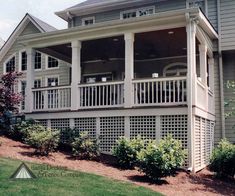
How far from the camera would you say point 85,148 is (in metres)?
11.2

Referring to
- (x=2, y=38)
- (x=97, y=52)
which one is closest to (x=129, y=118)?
(x=97, y=52)

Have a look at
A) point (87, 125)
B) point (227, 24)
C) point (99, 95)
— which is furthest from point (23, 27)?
point (227, 24)

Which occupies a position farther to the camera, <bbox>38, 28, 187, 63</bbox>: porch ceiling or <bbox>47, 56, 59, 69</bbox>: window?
<bbox>47, 56, 59, 69</bbox>: window

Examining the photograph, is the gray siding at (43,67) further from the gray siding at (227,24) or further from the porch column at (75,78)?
the gray siding at (227,24)

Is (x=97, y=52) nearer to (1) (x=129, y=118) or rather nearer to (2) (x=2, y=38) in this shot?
(1) (x=129, y=118)

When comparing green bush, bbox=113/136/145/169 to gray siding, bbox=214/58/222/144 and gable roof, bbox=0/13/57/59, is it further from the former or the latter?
gable roof, bbox=0/13/57/59

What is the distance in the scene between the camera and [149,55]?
54.6 ft

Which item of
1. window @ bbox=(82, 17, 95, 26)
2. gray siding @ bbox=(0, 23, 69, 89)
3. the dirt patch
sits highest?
window @ bbox=(82, 17, 95, 26)

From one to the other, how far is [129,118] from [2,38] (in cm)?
2740

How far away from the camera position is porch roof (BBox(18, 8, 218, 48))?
11.4 m

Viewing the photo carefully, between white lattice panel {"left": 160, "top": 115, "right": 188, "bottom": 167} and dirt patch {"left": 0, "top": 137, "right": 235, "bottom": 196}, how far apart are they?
117 centimetres

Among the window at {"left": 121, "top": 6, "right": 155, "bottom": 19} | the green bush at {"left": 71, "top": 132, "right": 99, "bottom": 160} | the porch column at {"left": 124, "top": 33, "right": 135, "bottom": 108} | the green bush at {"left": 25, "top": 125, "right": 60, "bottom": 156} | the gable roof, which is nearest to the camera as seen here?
the green bush at {"left": 25, "top": 125, "right": 60, "bottom": 156}

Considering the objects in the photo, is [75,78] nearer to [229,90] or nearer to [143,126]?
[143,126]

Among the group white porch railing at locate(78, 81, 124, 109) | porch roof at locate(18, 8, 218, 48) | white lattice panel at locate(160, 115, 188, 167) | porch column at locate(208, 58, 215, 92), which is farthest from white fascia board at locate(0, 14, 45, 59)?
white lattice panel at locate(160, 115, 188, 167)
